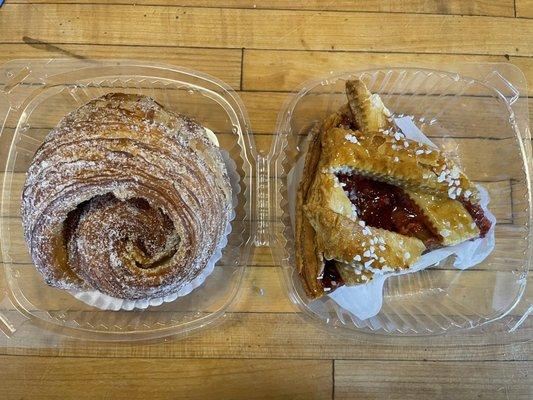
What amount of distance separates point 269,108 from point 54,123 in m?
0.61

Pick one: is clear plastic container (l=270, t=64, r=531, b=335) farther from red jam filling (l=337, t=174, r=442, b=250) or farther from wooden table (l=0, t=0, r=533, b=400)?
red jam filling (l=337, t=174, r=442, b=250)

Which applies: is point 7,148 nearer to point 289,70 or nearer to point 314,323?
Answer: point 289,70

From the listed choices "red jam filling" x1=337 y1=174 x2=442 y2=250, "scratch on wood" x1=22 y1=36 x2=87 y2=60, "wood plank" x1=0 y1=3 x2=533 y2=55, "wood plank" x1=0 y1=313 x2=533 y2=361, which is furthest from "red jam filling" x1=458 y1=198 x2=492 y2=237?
"scratch on wood" x1=22 y1=36 x2=87 y2=60

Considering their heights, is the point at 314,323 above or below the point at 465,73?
below

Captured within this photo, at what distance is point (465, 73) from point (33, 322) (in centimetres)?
139

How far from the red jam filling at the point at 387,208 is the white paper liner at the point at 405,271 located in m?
0.14

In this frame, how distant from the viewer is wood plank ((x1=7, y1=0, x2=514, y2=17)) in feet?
5.00

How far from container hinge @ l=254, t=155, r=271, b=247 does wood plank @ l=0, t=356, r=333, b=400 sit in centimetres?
36

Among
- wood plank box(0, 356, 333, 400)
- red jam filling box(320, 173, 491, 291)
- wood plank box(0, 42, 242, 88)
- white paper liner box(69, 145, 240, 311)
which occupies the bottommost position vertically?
wood plank box(0, 356, 333, 400)

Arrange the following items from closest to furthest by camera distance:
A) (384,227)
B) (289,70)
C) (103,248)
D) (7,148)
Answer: (103,248) → (384,227) → (7,148) → (289,70)

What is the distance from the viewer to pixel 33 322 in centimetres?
133

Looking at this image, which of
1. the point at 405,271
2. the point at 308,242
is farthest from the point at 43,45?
the point at 405,271

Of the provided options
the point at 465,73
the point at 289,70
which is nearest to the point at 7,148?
the point at 289,70

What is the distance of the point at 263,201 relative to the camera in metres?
1.36
